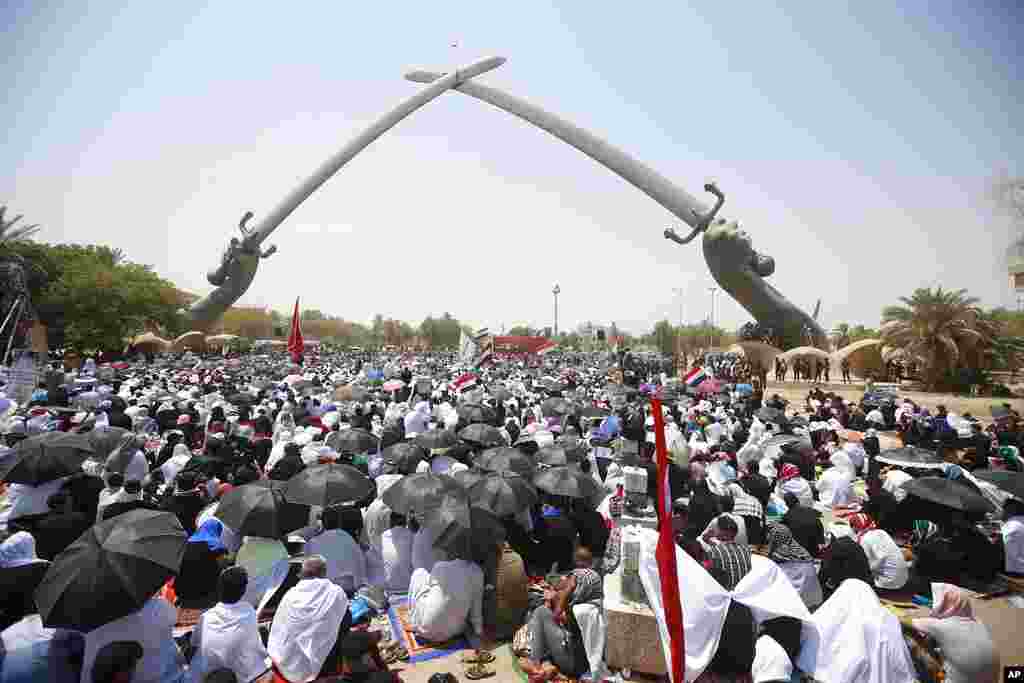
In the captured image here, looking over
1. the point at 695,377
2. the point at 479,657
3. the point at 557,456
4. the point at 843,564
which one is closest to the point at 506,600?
the point at 479,657

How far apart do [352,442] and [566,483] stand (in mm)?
3687

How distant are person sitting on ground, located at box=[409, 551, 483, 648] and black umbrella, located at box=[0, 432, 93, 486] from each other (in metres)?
4.33

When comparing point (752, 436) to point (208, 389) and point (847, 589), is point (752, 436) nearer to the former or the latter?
point (847, 589)

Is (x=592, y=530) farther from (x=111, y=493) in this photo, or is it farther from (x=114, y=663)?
(x=111, y=493)

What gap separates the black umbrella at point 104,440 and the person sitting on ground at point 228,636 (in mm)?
5299

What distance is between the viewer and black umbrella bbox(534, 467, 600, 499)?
18.4ft

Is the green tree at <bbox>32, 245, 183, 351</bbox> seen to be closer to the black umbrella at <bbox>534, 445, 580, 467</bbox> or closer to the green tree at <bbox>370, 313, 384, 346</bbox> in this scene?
the black umbrella at <bbox>534, 445, 580, 467</bbox>

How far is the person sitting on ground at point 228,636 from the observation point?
10.6 feet

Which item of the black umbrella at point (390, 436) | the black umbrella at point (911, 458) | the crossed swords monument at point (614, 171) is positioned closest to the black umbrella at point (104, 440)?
the black umbrella at point (390, 436)

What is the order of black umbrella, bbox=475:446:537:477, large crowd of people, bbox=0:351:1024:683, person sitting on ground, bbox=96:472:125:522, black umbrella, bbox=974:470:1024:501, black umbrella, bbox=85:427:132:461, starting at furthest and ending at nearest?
black umbrella, bbox=85:427:132:461 → black umbrella, bbox=475:446:537:477 → black umbrella, bbox=974:470:1024:501 → person sitting on ground, bbox=96:472:125:522 → large crowd of people, bbox=0:351:1024:683

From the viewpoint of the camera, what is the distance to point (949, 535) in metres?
5.58

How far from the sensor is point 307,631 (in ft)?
11.3

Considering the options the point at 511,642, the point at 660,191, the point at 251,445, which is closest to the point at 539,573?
the point at 511,642

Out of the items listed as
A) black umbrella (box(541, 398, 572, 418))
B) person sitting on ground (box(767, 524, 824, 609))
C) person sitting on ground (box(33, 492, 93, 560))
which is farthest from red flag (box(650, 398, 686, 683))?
black umbrella (box(541, 398, 572, 418))
